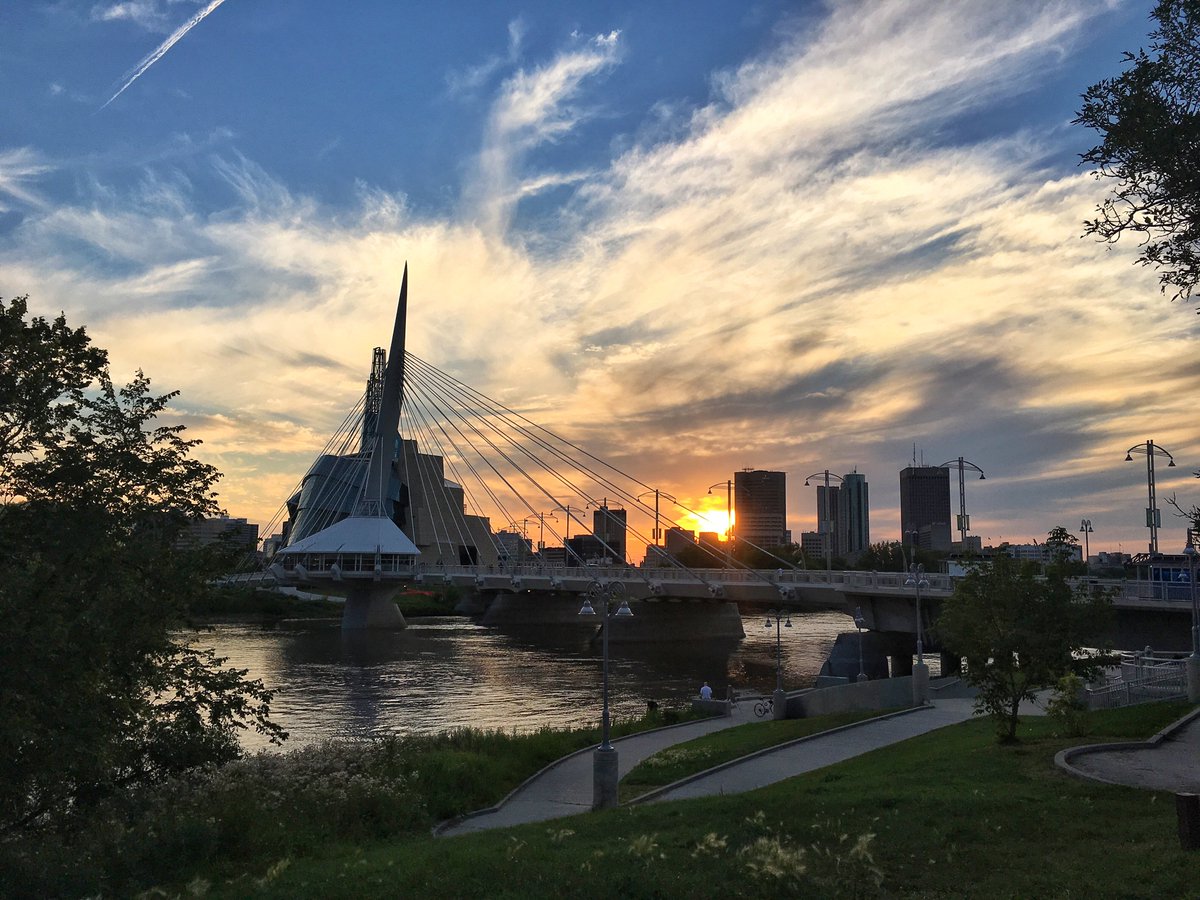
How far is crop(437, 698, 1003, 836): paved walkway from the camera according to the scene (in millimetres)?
20969

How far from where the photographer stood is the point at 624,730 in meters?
34.2

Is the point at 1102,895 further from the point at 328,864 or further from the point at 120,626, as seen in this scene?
the point at 120,626

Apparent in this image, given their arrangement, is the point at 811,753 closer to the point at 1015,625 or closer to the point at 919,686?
the point at 1015,625

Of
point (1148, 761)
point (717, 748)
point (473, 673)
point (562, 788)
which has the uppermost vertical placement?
point (1148, 761)

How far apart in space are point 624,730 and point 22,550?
1012 inches

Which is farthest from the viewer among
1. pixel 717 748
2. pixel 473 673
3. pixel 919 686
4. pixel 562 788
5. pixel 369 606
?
pixel 369 606

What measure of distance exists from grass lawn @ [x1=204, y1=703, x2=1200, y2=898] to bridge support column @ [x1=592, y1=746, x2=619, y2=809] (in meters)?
1.61

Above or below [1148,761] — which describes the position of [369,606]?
below

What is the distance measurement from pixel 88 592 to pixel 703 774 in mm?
15849

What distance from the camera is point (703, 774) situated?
75.8 ft

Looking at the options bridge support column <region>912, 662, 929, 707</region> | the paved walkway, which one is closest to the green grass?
the paved walkway

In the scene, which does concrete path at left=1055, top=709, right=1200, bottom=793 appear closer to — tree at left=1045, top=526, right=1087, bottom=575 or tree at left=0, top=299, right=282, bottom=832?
tree at left=1045, top=526, right=1087, bottom=575

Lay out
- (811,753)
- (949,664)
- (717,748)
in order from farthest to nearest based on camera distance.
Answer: (949,664), (717,748), (811,753)

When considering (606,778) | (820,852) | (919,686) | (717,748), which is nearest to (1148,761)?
(820,852)
